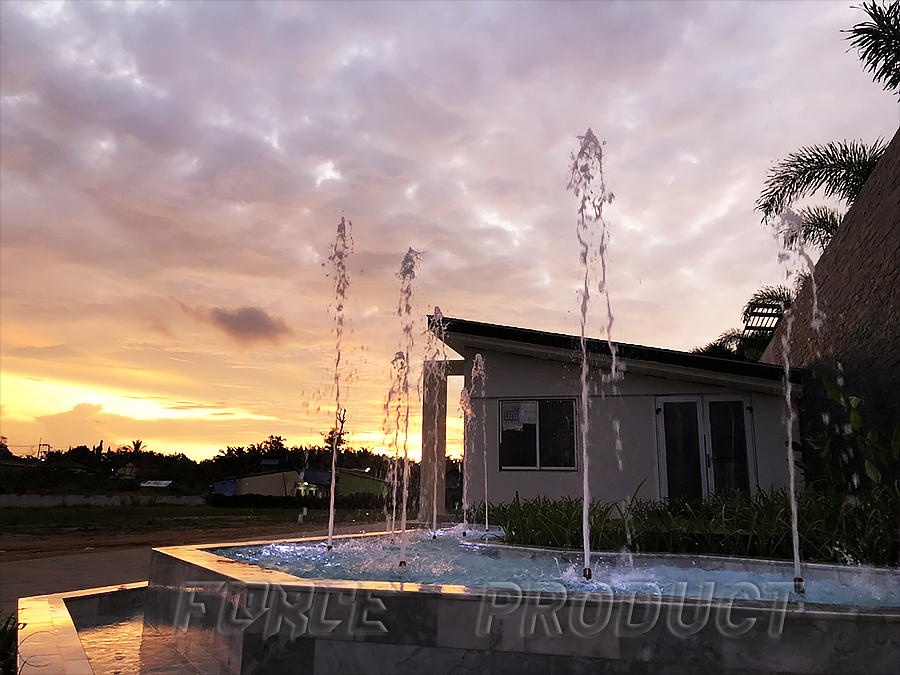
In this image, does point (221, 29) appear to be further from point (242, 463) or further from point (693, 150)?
point (242, 463)

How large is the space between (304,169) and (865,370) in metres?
9.83

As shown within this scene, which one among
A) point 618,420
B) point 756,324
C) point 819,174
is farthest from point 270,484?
point 819,174

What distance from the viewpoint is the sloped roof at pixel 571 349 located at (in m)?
11.1

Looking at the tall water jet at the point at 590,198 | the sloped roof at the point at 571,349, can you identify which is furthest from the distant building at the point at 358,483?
the tall water jet at the point at 590,198

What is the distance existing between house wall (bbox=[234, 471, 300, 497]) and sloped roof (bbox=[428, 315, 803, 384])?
4694 centimetres

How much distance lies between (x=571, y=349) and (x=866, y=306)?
15.4ft

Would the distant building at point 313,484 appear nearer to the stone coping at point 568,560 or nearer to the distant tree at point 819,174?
the distant tree at point 819,174

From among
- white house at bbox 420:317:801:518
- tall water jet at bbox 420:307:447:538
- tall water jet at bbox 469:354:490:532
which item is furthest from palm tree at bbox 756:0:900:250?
tall water jet at bbox 420:307:447:538

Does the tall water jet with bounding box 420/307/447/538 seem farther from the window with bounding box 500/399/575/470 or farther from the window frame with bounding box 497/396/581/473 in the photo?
the window with bounding box 500/399/575/470

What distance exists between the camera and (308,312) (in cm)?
1462

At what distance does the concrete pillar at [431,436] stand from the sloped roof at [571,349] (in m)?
1.39

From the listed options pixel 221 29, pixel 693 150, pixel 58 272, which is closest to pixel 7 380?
pixel 58 272

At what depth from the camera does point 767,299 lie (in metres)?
21.1

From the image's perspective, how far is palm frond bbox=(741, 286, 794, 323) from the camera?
20.7 meters
